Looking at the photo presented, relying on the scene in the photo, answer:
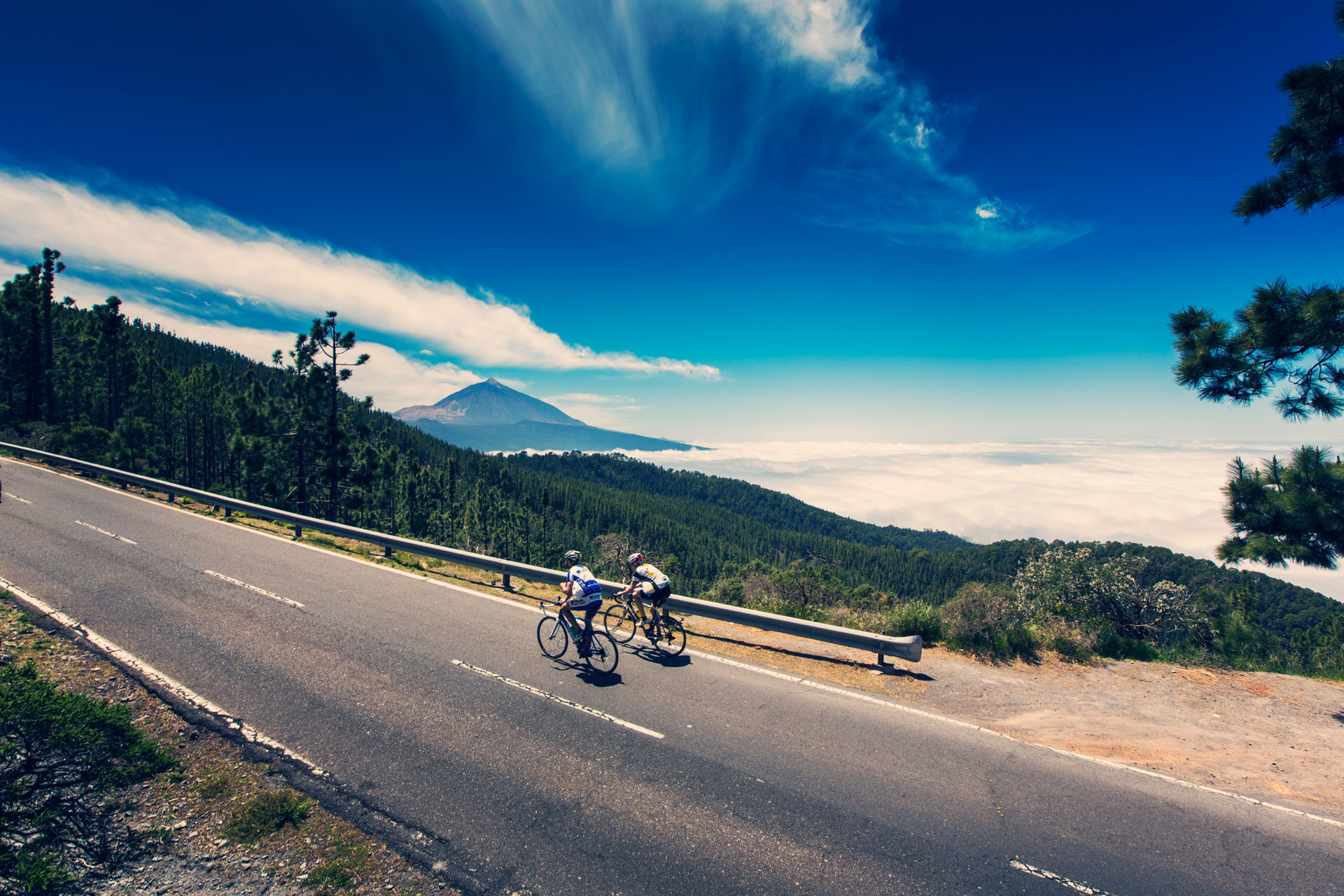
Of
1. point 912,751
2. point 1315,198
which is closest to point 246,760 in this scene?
point 912,751

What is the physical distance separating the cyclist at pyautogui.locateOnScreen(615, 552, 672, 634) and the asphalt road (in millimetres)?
783

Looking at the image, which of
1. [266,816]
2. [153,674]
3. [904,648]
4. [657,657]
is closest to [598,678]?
[657,657]

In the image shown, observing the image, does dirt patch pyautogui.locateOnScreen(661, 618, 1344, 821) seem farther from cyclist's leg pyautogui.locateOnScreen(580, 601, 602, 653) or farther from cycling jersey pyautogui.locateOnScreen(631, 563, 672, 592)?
cyclist's leg pyautogui.locateOnScreen(580, 601, 602, 653)

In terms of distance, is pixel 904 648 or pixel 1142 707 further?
pixel 904 648

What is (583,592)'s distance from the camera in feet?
27.0

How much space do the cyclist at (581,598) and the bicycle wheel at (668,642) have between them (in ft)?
5.19

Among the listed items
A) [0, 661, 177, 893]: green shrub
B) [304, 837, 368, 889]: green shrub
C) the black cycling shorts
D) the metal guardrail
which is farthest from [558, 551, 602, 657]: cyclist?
[0, 661, 177, 893]: green shrub

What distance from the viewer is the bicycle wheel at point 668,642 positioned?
9.20 metres

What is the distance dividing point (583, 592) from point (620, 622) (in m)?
2.08

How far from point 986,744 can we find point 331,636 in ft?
35.0

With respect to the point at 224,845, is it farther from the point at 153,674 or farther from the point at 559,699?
the point at 153,674

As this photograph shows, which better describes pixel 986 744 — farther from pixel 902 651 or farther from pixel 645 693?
pixel 645 693

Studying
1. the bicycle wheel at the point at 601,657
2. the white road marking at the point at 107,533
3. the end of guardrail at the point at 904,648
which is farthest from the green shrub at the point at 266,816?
the white road marking at the point at 107,533

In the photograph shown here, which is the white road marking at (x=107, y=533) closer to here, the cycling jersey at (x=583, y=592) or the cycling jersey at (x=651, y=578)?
the cycling jersey at (x=583, y=592)
